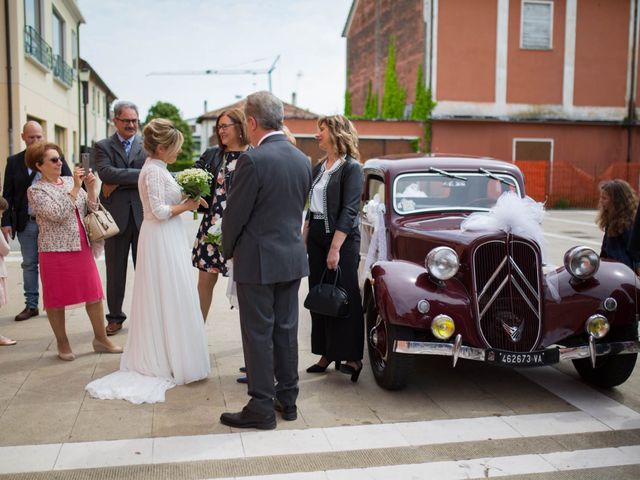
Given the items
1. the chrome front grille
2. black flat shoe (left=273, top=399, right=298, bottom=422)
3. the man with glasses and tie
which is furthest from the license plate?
the man with glasses and tie

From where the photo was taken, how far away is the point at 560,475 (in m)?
3.74

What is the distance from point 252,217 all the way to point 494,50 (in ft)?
82.5

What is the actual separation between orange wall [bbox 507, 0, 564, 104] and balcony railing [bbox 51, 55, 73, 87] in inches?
672

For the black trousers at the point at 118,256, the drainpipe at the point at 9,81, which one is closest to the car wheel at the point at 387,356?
the black trousers at the point at 118,256

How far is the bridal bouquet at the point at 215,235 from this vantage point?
5379 mm

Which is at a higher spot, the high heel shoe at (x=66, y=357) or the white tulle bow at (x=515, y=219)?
the white tulle bow at (x=515, y=219)

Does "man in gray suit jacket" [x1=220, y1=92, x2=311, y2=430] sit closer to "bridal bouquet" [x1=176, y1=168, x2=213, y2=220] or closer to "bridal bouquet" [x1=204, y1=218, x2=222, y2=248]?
"bridal bouquet" [x1=176, y1=168, x2=213, y2=220]

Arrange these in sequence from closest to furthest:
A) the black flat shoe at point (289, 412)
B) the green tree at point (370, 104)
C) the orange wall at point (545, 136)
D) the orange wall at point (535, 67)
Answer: the black flat shoe at point (289, 412), the orange wall at point (535, 67), the orange wall at point (545, 136), the green tree at point (370, 104)

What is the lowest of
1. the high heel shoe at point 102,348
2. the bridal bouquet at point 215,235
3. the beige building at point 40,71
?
the high heel shoe at point 102,348

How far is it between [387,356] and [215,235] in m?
1.68

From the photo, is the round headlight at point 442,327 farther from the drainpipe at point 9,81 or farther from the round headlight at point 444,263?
the drainpipe at point 9,81

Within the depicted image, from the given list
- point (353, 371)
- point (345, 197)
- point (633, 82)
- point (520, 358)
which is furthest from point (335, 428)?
point (633, 82)

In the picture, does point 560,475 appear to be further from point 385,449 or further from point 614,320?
point 614,320

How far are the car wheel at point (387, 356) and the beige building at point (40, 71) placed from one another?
13606 mm
